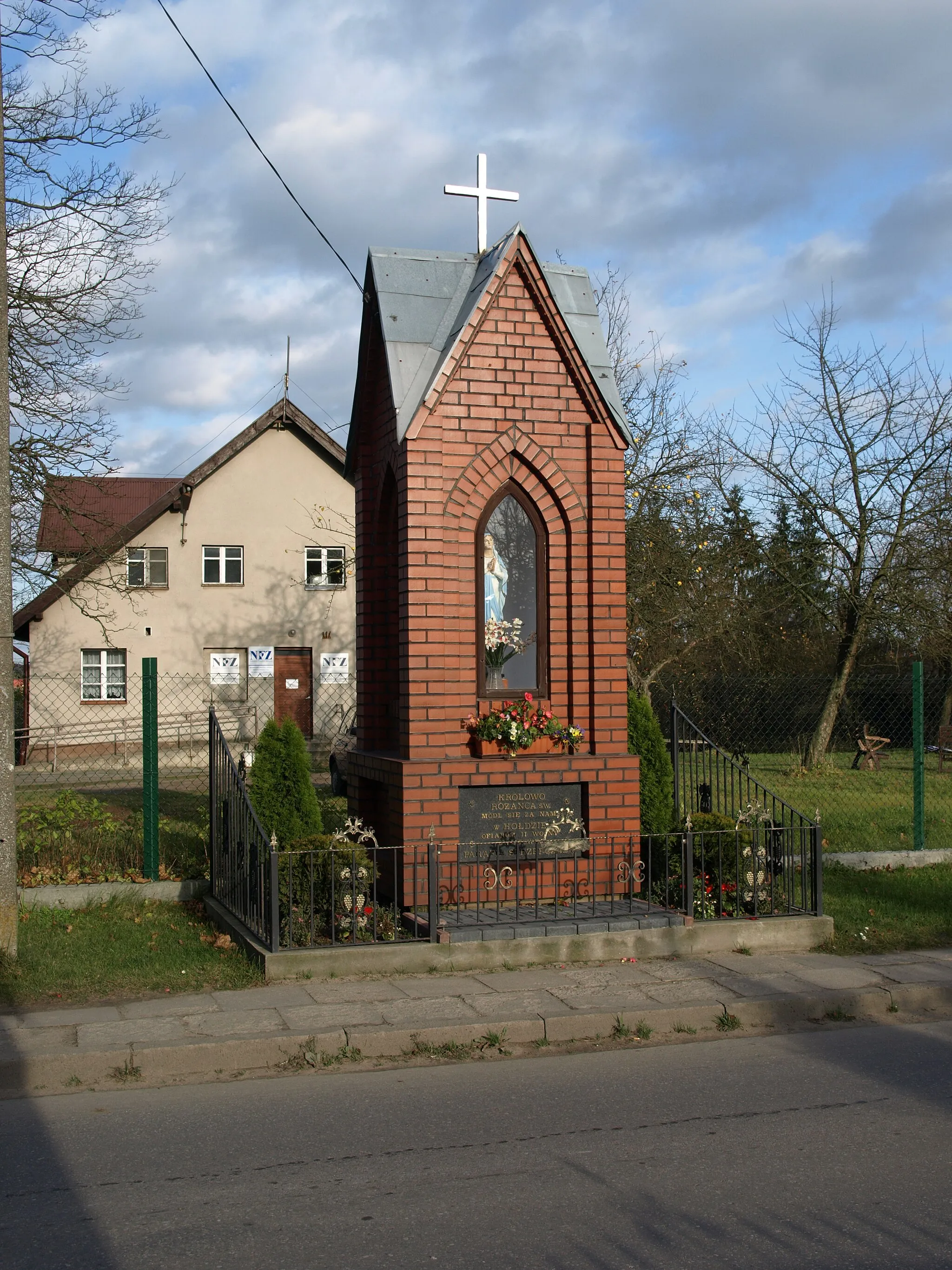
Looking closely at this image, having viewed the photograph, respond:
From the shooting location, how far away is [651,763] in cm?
1052

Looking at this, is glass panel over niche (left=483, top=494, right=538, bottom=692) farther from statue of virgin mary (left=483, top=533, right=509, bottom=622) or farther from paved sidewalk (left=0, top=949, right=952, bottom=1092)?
paved sidewalk (left=0, top=949, right=952, bottom=1092)

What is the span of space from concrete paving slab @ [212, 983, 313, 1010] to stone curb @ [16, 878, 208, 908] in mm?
2639

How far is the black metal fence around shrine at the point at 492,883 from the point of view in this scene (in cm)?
805

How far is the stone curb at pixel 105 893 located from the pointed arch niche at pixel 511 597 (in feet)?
10.3

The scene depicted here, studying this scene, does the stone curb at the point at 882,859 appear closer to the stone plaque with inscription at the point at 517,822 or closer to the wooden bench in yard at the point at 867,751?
the stone plaque with inscription at the point at 517,822

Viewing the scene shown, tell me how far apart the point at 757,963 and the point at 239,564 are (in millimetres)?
24743

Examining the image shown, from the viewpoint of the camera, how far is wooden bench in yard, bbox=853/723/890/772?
1956 centimetres

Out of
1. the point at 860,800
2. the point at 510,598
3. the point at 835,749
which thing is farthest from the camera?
the point at 835,749

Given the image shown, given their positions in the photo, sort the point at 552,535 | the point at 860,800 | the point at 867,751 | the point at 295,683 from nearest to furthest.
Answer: the point at 552,535 < the point at 860,800 < the point at 867,751 < the point at 295,683

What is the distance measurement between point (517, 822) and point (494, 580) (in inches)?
76.6

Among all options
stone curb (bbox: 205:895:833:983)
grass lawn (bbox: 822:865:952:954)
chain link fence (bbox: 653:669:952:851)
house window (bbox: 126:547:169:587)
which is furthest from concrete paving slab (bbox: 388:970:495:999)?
house window (bbox: 126:547:169:587)

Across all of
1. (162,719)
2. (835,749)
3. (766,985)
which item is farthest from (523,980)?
(162,719)

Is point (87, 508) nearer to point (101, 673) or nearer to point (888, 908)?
point (101, 673)

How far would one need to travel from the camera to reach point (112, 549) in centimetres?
1759
